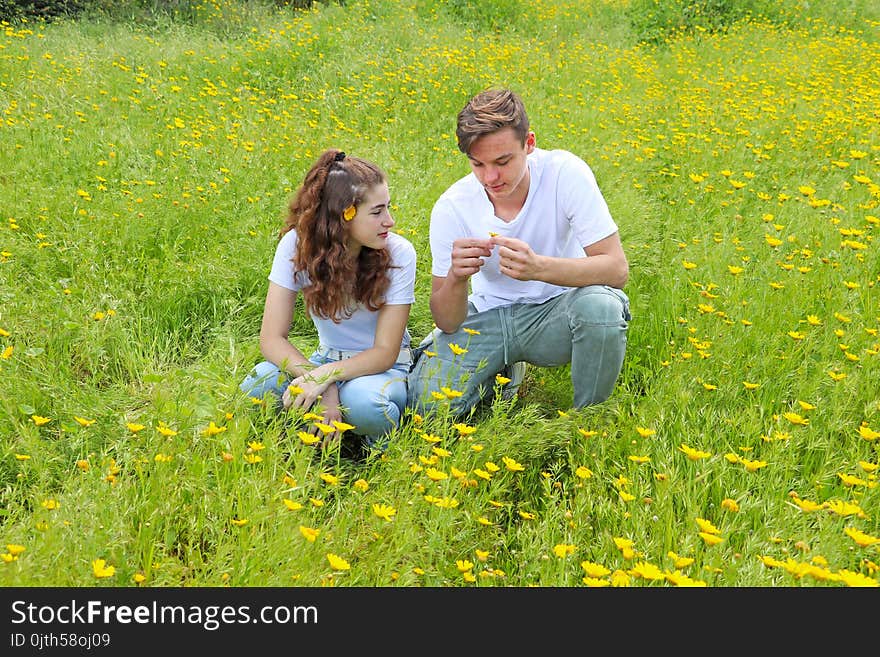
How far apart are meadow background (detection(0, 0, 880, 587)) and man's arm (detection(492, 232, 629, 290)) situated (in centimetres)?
38

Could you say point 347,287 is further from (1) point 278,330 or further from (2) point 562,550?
(2) point 562,550

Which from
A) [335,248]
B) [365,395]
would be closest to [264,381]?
[365,395]

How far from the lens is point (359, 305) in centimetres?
312

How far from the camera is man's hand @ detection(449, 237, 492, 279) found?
2.88 metres

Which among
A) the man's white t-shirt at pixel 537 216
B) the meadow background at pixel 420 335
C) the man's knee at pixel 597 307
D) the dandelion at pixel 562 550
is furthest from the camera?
the man's white t-shirt at pixel 537 216

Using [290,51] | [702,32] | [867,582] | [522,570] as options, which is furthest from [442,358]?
[702,32]

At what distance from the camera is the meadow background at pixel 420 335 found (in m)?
2.13

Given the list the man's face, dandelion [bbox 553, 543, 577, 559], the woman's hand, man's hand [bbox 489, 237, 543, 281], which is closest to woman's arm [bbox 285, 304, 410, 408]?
the woman's hand

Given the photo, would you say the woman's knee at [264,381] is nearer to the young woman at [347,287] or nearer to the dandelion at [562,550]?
the young woman at [347,287]

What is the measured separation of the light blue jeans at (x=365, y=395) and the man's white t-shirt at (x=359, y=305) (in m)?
0.19

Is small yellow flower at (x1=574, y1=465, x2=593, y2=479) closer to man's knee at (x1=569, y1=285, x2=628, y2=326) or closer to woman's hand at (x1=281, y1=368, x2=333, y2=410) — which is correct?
man's knee at (x1=569, y1=285, x2=628, y2=326)

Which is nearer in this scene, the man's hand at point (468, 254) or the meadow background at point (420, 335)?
the meadow background at point (420, 335)

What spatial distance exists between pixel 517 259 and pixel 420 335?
113 centimetres

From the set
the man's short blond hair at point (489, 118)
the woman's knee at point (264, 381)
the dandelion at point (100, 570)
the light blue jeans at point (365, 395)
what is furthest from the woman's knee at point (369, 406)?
the dandelion at point (100, 570)
